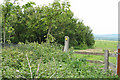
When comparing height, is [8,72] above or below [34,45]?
below

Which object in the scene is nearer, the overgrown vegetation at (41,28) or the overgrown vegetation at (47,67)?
the overgrown vegetation at (47,67)

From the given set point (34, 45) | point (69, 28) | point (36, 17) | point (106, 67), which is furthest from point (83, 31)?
point (106, 67)

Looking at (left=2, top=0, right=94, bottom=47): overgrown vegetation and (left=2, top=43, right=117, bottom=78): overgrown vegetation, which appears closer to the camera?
(left=2, top=43, right=117, bottom=78): overgrown vegetation

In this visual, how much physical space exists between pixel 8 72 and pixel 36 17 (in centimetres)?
683

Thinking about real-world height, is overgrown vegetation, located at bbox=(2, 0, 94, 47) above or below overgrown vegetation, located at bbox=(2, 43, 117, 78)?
above

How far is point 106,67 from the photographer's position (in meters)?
4.68

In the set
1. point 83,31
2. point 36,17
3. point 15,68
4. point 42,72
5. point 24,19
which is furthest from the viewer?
point 83,31

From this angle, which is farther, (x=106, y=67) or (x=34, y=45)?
(x=34, y=45)

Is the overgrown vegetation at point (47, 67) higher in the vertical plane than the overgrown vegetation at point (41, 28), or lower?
lower

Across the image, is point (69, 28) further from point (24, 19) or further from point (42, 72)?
point (42, 72)

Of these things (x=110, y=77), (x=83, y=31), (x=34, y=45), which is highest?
(x=83, y=31)

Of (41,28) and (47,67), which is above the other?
(41,28)

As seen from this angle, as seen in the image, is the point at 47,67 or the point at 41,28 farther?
the point at 41,28

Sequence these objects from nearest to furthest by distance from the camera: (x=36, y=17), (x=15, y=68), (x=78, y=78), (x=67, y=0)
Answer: (x=78, y=78) < (x=15, y=68) < (x=67, y=0) < (x=36, y=17)
